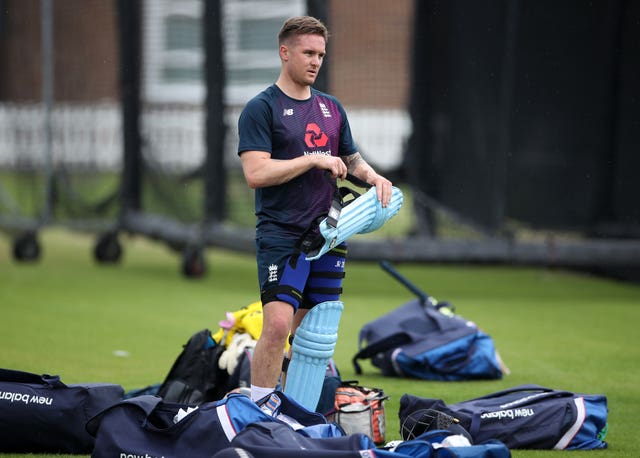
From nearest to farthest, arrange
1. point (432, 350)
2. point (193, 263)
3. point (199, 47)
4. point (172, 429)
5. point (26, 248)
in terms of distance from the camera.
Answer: point (172, 429), point (432, 350), point (193, 263), point (199, 47), point (26, 248)

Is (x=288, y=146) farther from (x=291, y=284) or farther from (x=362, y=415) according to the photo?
(x=362, y=415)

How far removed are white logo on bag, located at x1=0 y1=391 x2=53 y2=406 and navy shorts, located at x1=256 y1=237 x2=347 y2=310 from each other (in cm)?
103

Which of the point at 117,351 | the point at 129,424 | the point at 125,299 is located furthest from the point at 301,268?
the point at 125,299

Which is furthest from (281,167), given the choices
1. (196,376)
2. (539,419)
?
(539,419)

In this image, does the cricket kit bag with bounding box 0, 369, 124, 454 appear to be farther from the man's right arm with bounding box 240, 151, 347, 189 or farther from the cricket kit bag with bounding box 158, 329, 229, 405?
the man's right arm with bounding box 240, 151, 347, 189

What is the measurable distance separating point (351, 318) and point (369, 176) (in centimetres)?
416

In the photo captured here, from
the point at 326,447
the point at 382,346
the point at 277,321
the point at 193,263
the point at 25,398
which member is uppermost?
the point at 277,321

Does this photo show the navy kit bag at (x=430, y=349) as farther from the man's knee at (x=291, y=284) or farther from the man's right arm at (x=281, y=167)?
the man's right arm at (x=281, y=167)

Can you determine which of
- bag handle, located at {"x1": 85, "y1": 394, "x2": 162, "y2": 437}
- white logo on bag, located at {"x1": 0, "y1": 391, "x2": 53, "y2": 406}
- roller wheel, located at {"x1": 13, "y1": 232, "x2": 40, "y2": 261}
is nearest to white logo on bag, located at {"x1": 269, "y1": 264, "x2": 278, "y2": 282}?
bag handle, located at {"x1": 85, "y1": 394, "x2": 162, "y2": 437}

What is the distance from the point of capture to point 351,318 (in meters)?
9.08

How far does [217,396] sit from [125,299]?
4.65 meters

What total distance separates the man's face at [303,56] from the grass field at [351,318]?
1748 millimetres

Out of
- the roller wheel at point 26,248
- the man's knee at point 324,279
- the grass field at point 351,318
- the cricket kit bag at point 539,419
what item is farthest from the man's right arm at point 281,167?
the roller wheel at point 26,248

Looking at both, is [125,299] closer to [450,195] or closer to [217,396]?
[450,195]
